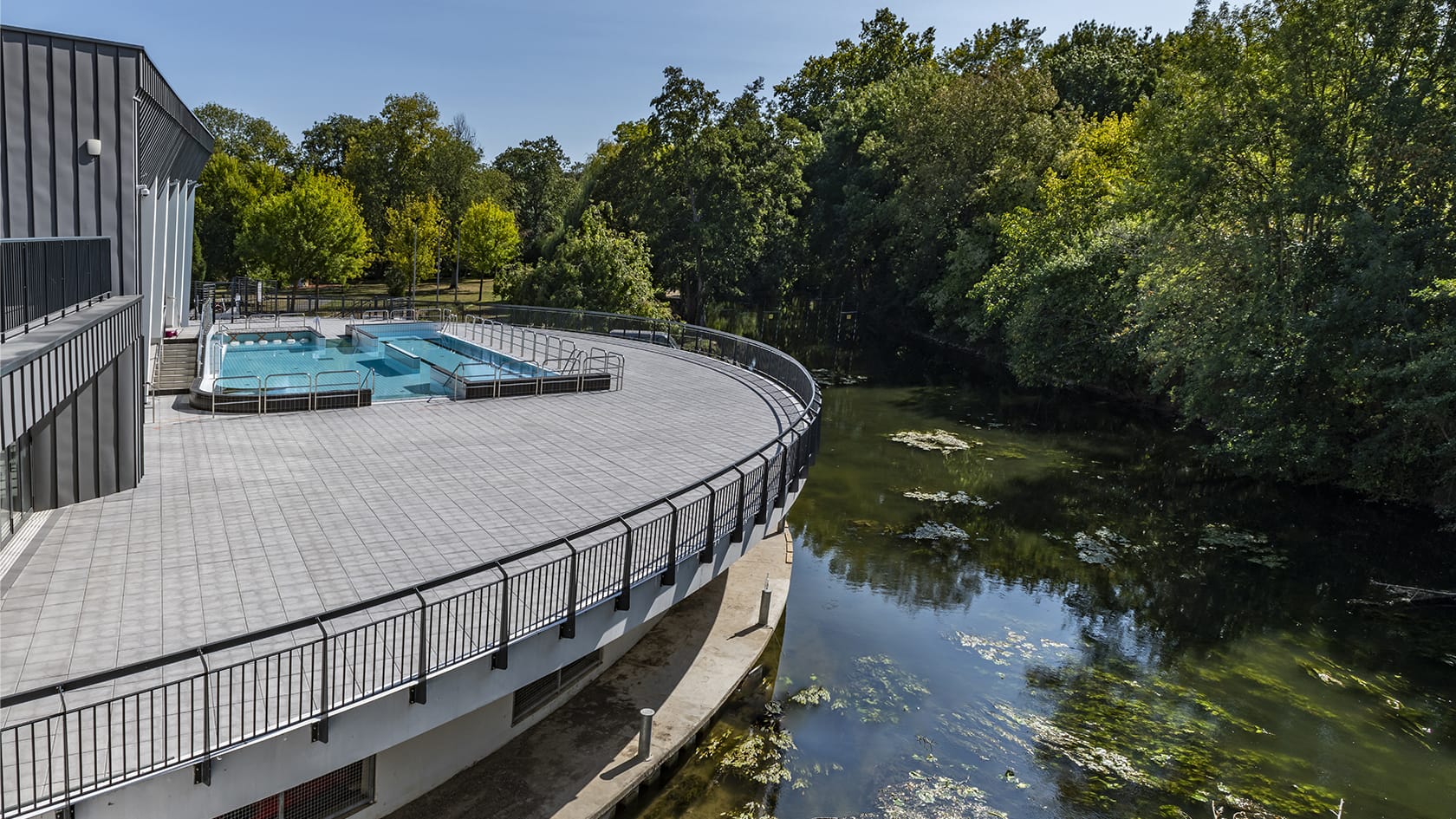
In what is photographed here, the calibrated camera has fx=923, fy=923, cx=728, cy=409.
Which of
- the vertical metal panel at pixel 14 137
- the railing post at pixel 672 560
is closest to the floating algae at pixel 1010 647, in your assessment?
the railing post at pixel 672 560

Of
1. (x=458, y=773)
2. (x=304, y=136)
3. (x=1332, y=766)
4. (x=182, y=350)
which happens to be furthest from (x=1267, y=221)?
(x=304, y=136)

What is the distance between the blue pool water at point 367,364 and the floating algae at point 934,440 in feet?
44.4

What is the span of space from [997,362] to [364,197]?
4545 centimetres

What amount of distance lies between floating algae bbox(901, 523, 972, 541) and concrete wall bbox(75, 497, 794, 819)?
1082 cm

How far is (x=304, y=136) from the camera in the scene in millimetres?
77625

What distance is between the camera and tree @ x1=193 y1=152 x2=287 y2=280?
5859 cm

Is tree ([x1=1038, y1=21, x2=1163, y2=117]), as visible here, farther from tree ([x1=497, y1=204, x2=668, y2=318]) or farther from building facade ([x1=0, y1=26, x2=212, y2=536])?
building facade ([x1=0, y1=26, x2=212, y2=536])

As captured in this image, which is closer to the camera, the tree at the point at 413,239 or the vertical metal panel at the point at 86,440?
the vertical metal panel at the point at 86,440

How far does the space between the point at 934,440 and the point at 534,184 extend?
5663 centimetres

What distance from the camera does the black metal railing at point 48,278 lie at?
333 inches

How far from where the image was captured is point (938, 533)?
73.5ft

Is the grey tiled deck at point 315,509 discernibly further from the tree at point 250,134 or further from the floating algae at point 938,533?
the tree at point 250,134

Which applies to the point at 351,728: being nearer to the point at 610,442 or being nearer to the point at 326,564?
the point at 326,564

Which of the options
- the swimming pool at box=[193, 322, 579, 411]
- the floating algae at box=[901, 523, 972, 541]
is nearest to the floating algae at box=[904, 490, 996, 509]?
the floating algae at box=[901, 523, 972, 541]
